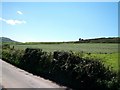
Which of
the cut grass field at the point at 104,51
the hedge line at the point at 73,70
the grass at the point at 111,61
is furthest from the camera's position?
the cut grass field at the point at 104,51

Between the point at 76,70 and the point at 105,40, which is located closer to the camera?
the point at 76,70

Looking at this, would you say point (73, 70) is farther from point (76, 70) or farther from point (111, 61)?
point (111, 61)

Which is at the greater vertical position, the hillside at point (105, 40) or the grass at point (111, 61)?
the hillside at point (105, 40)

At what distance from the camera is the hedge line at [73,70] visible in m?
20.5

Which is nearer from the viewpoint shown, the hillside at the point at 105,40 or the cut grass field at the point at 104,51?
the cut grass field at the point at 104,51

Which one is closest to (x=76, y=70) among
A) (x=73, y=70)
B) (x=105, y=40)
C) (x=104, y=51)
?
(x=73, y=70)

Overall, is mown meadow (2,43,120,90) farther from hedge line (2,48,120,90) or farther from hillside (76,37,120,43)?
hillside (76,37,120,43)

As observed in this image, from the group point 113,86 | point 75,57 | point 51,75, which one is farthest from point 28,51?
point 113,86

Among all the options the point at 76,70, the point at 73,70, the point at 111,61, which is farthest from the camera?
the point at 111,61

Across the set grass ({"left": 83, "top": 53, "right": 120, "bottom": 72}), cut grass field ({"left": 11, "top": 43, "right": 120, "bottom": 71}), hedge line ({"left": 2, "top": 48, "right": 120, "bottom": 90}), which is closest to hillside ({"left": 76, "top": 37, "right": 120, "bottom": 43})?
cut grass field ({"left": 11, "top": 43, "right": 120, "bottom": 71})

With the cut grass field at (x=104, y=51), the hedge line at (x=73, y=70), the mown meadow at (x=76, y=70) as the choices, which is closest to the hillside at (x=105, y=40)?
the cut grass field at (x=104, y=51)

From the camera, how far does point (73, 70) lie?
78.5 ft

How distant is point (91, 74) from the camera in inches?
850

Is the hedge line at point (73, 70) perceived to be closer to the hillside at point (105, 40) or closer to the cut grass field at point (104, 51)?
the cut grass field at point (104, 51)
